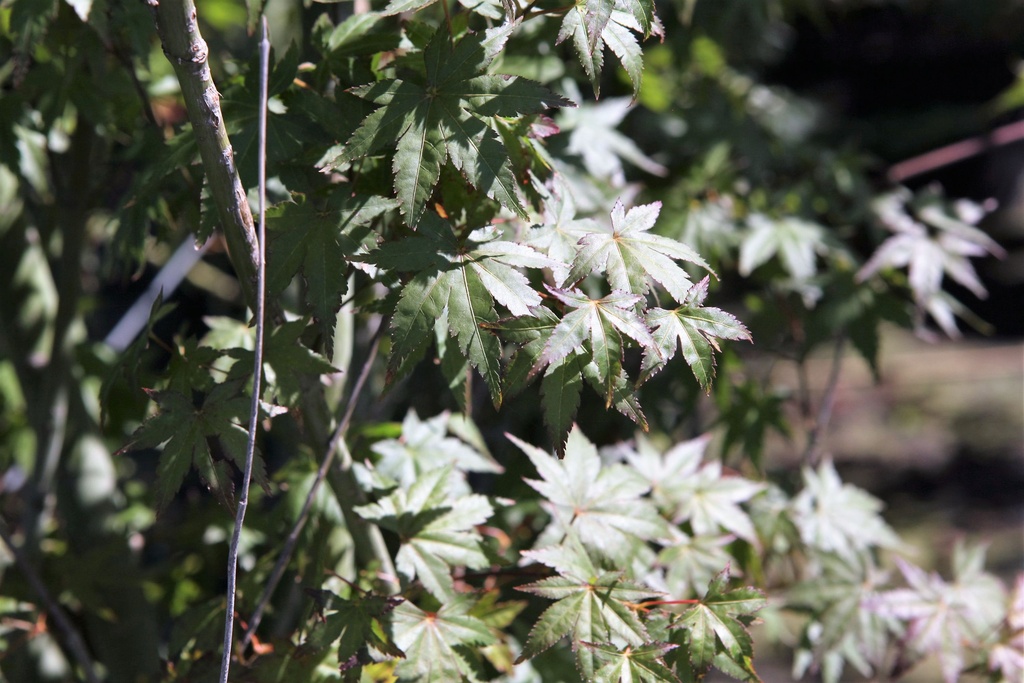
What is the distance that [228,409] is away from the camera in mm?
923

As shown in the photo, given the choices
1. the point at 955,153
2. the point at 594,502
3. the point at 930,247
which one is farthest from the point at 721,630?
the point at 955,153

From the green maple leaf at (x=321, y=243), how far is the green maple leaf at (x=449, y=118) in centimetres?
5

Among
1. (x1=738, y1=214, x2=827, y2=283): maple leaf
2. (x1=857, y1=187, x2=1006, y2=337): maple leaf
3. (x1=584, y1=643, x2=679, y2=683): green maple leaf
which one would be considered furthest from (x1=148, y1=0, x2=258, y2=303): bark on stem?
(x1=857, y1=187, x2=1006, y2=337): maple leaf

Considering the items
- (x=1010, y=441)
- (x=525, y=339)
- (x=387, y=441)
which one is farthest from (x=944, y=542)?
(x=525, y=339)

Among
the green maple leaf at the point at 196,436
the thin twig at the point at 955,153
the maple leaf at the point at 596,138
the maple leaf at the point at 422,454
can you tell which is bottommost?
the thin twig at the point at 955,153

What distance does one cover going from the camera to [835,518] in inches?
63.5

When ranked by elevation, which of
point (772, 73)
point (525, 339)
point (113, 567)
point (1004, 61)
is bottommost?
point (1004, 61)

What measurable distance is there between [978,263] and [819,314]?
313 centimetres

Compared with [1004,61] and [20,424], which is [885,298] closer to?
[20,424]

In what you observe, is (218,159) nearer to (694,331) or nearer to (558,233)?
(558,233)

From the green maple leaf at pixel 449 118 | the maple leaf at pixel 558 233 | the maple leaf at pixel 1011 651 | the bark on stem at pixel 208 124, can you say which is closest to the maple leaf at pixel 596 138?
the maple leaf at pixel 558 233

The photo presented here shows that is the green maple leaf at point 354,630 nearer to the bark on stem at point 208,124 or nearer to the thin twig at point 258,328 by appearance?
the thin twig at point 258,328

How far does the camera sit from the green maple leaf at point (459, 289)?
842 mm

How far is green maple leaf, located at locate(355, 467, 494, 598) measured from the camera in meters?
1.05
